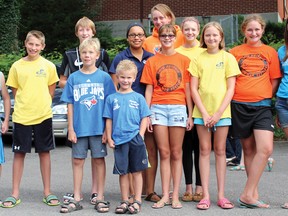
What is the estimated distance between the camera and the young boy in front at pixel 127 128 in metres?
6.55

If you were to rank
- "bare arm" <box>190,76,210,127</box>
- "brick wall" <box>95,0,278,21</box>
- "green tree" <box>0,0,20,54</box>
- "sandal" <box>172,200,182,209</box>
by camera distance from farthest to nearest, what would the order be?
"brick wall" <box>95,0,278,21</box>
"green tree" <box>0,0,20,54</box>
"sandal" <box>172,200,182,209</box>
"bare arm" <box>190,76,210,127</box>

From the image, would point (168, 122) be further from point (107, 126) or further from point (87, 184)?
point (87, 184)

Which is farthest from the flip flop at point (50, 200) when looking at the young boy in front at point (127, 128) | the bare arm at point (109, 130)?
the bare arm at point (109, 130)

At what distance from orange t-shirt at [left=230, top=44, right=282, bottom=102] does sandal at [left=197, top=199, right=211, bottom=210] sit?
117 centimetres

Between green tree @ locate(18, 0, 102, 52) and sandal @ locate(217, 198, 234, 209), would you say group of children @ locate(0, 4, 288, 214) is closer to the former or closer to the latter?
sandal @ locate(217, 198, 234, 209)

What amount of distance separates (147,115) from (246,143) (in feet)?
3.88

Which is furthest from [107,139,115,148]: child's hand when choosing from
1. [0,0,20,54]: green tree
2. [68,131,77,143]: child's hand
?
[0,0,20,54]: green tree

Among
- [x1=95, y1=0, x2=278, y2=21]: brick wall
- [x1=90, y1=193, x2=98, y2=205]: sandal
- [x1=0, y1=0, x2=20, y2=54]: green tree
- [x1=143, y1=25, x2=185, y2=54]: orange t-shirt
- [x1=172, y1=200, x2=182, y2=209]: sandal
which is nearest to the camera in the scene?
[x1=172, y1=200, x2=182, y2=209]: sandal

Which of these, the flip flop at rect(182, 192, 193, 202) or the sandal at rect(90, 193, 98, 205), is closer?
the sandal at rect(90, 193, 98, 205)

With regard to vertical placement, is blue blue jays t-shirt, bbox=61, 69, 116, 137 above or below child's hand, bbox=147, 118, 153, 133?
above

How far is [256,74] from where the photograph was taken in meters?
6.57

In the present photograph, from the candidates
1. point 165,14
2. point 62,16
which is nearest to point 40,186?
point 165,14

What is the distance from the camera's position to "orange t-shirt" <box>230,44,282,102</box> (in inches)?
259

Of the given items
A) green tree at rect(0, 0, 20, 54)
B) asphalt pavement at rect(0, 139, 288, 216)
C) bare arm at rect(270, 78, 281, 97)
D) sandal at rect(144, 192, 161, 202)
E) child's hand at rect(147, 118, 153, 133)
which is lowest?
asphalt pavement at rect(0, 139, 288, 216)
